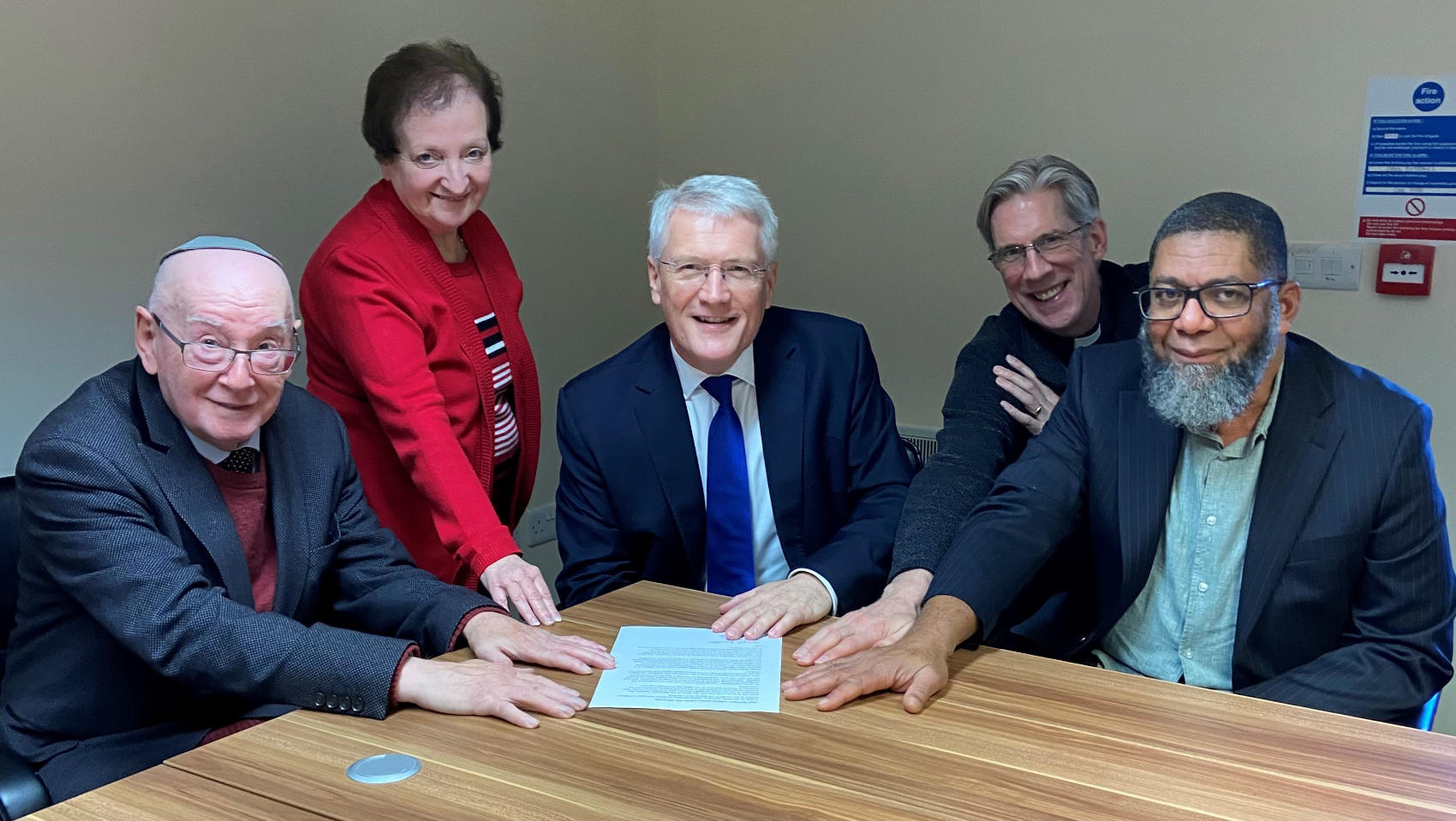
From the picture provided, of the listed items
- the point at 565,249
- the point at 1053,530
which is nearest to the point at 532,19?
the point at 565,249

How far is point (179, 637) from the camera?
1.77 m

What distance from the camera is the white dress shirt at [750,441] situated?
8.26 feet

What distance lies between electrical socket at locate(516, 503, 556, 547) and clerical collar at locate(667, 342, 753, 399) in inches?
69.3

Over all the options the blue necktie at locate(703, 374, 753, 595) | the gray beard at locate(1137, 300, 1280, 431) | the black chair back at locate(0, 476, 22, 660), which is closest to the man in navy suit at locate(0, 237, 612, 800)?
the black chair back at locate(0, 476, 22, 660)

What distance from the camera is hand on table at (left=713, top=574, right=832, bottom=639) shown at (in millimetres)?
2008

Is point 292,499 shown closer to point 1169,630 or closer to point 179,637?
point 179,637

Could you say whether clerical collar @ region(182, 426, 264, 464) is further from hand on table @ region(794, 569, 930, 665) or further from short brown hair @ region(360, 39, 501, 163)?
hand on table @ region(794, 569, 930, 665)

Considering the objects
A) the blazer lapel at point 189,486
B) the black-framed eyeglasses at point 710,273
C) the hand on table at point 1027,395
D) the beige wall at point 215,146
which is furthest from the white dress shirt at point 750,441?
the beige wall at point 215,146

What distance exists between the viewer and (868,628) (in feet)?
6.40

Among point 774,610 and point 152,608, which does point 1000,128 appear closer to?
point 774,610

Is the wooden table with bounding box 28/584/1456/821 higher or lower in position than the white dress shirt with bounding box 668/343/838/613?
lower

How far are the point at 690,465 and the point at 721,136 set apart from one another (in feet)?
7.66

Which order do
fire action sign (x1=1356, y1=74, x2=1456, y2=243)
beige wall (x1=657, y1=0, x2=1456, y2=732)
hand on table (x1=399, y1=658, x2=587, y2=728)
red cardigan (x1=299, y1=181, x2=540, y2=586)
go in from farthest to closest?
beige wall (x1=657, y1=0, x2=1456, y2=732) → fire action sign (x1=1356, y1=74, x2=1456, y2=243) → red cardigan (x1=299, y1=181, x2=540, y2=586) → hand on table (x1=399, y1=658, x2=587, y2=728)

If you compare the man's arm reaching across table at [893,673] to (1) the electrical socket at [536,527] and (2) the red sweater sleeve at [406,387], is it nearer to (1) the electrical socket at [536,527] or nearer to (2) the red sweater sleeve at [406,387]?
(2) the red sweater sleeve at [406,387]
